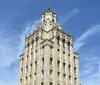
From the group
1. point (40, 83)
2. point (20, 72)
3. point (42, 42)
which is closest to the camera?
point (40, 83)

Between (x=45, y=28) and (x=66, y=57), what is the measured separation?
12.7m

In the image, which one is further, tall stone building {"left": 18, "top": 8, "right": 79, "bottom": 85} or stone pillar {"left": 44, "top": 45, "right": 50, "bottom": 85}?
tall stone building {"left": 18, "top": 8, "right": 79, "bottom": 85}

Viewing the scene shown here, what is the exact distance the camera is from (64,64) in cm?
7606

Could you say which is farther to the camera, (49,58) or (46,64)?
(49,58)

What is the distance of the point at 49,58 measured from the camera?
7219 centimetres

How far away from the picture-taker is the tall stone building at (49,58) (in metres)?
71.2

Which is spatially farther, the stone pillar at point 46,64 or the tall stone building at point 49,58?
the tall stone building at point 49,58

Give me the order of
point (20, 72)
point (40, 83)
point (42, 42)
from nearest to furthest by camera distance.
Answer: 1. point (40, 83)
2. point (42, 42)
3. point (20, 72)

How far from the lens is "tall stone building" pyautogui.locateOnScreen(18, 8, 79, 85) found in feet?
234

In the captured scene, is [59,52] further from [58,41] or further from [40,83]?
[40,83]

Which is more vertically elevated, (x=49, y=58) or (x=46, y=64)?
(x=49, y=58)

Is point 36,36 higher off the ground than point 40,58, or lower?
higher

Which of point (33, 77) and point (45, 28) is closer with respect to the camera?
point (33, 77)

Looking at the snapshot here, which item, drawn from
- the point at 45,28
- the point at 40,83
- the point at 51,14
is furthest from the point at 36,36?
the point at 40,83
